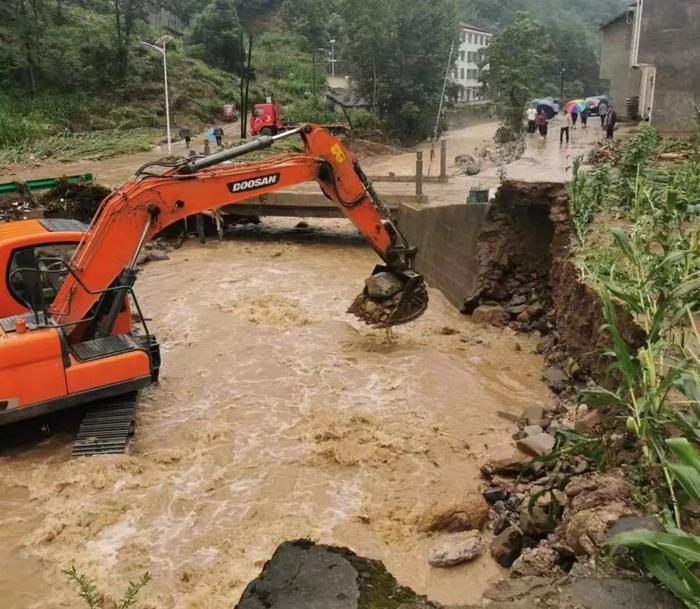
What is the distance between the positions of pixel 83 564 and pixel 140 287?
29.6 ft

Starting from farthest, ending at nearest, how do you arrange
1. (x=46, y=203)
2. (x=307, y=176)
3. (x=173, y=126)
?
(x=173, y=126), (x=46, y=203), (x=307, y=176)

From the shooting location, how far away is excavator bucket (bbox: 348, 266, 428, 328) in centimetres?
959

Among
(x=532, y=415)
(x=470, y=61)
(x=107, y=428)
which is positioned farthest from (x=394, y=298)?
(x=470, y=61)

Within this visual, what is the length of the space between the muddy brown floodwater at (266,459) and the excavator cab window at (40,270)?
1757 millimetres

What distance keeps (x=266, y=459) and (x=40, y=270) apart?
10.7 feet

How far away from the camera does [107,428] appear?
7.44 m

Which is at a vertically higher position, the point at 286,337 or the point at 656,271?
the point at 656,271

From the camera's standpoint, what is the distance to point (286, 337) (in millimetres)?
11148

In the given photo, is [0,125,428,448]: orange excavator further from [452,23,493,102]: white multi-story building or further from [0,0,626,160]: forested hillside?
[452,23,493,102]: white multi-story building

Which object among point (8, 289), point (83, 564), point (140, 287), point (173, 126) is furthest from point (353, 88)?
point (83, 564)

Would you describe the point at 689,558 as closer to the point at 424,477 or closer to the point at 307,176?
the point at 424,477

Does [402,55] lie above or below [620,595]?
above

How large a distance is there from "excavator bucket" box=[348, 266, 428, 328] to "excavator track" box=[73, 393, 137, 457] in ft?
11.8

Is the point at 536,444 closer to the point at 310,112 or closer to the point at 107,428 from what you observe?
the point at 107,428
